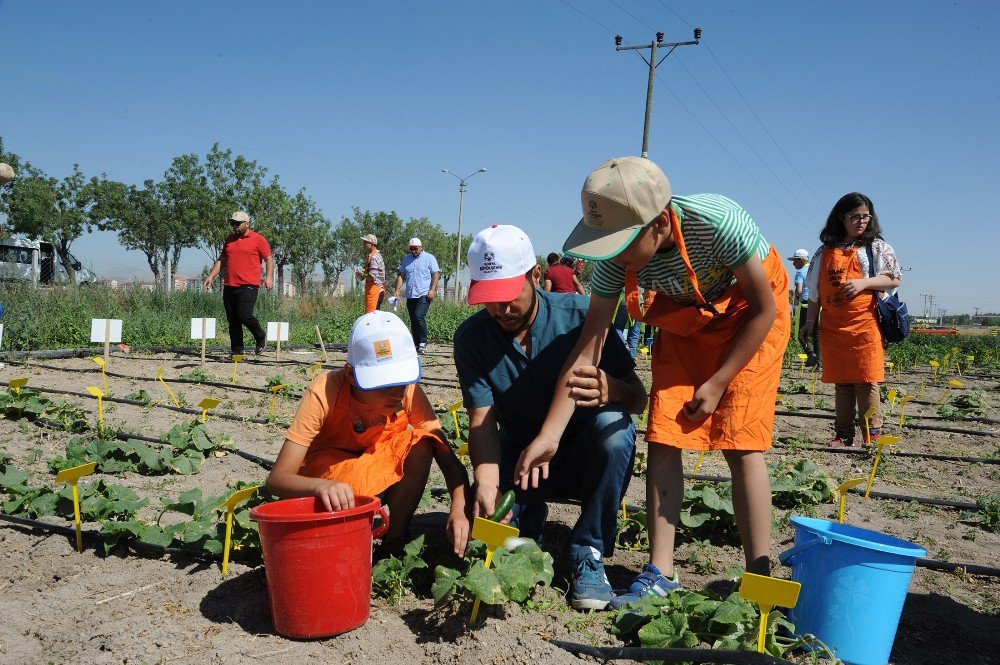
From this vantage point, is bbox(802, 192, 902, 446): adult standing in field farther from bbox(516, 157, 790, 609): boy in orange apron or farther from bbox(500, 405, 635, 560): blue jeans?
bbox(500, 405, 635, 560): blue jeans

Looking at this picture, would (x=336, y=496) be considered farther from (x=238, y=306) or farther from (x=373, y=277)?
(x=373, y=277)

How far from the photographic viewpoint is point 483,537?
6.05 ft

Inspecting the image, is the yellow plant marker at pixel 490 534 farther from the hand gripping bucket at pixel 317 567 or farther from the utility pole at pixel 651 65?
the utility pole at pixel 651 65

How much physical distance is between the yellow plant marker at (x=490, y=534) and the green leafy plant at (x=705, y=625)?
371mm

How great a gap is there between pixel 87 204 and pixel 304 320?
23.5 metres

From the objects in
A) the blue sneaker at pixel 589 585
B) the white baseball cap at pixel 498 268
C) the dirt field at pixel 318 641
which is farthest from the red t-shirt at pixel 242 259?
the blue sneaker at pixel 589 585

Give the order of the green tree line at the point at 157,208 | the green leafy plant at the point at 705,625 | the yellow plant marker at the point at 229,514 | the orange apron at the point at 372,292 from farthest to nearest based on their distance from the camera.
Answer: the green tree line at the point at 157,208, the orange apron at the point at 372,292, the yellow plant marker at the point at 229,514, the green leafy plant at the point at 705,625

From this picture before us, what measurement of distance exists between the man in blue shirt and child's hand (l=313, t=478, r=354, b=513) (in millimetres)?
385

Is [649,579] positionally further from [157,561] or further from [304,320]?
[304,320]

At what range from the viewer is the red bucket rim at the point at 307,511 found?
1.78m

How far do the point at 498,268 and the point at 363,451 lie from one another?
833mm

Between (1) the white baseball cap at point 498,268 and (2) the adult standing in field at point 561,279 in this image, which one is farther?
(2) the adult standing in field at point 561,279

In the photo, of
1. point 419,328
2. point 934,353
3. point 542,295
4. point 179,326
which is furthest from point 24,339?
point 934,353

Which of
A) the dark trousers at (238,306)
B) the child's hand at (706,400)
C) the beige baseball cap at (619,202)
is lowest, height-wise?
the child's hand at (706,400)
